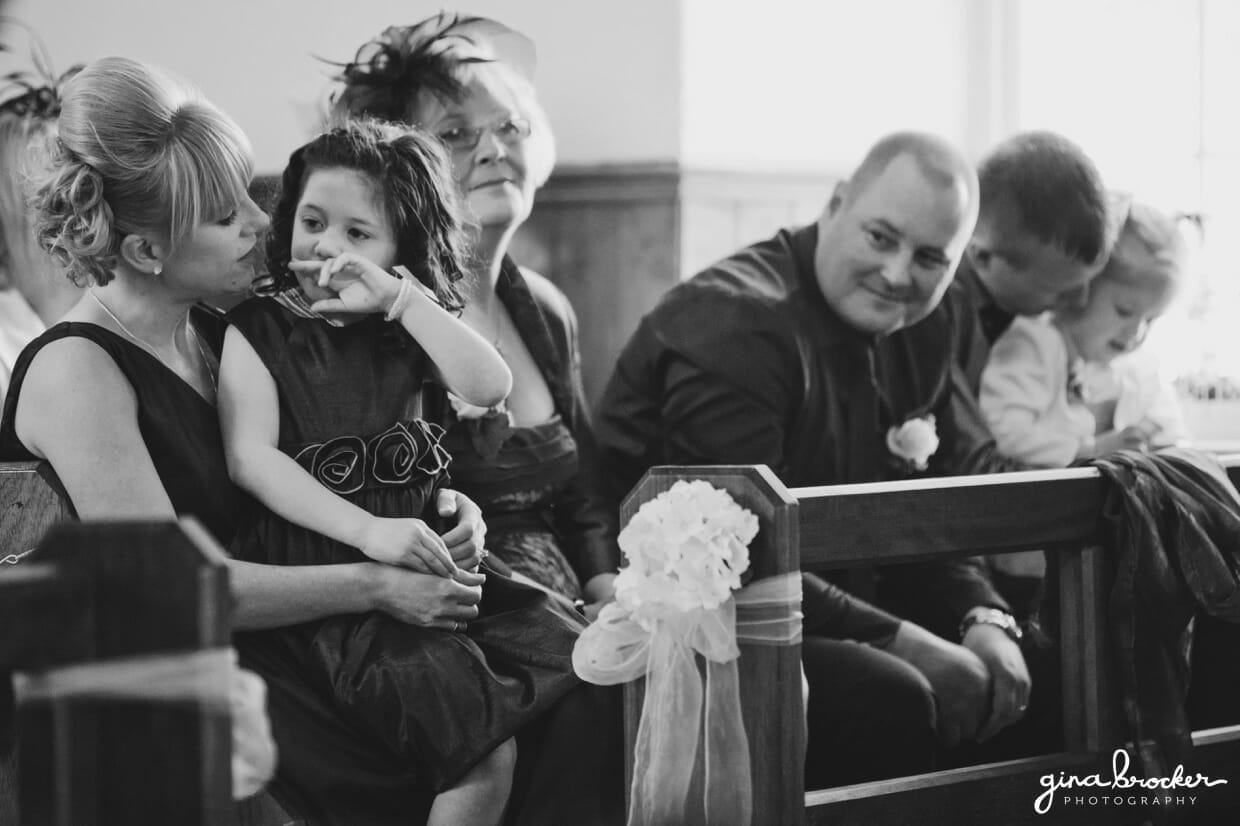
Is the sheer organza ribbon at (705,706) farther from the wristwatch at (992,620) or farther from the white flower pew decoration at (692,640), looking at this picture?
the wristwatch at (992,620)

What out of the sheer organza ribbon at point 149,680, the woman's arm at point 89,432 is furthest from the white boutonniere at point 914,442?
the sheer organza ribbon at point 149,680

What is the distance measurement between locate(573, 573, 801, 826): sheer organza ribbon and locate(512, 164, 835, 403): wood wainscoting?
5.84ft

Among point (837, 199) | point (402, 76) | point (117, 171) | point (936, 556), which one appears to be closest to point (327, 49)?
point (402, 76)

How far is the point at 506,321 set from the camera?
9.18 feet

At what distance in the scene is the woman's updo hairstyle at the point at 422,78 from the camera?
2.72 m

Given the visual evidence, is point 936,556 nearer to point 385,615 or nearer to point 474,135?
point 385,615

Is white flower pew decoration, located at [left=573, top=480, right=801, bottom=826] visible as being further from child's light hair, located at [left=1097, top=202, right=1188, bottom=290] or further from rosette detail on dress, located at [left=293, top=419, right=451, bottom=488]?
child's light hair, located at [left=1097, top=202, right=1188, bottom=290]

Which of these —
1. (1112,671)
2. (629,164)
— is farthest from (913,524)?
(629,164)

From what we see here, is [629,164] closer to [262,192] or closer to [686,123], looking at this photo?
[686,123]

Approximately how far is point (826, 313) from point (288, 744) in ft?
4.58

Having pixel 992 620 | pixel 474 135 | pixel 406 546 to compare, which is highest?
pixel 474 135

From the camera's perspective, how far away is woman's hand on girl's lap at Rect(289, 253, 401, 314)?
2.06 meters

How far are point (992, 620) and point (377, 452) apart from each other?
1.31 metres

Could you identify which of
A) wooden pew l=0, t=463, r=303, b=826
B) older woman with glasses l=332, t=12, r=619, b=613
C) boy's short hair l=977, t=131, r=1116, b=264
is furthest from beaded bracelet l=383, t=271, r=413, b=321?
boy's short hair l=977, t=131, r=1116, b=264
